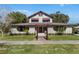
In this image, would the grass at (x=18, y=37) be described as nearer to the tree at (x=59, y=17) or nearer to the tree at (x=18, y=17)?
the tree at (x=18, y=17)

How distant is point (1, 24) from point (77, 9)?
1.71 meters

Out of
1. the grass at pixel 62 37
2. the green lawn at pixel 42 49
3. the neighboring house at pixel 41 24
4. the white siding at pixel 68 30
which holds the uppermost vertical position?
the neighboring house at pixel 41 24

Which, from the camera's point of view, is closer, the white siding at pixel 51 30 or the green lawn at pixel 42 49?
the green lawn at pixel 42 49

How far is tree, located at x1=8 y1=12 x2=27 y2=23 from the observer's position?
8547mm

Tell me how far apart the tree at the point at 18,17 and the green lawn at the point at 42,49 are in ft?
1.84

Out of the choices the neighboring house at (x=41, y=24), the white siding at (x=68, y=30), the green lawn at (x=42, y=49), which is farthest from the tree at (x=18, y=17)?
the white siding at (x=68, y=30)

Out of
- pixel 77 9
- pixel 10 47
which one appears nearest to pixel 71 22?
pixel 77 9

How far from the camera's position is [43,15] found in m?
8.51

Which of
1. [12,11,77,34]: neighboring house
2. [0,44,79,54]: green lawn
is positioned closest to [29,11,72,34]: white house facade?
[12,11,77,34]: neighboring house

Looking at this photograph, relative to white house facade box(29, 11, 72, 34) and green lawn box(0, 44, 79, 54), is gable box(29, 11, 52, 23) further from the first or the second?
green lawn box(0, 44, 79, 54)

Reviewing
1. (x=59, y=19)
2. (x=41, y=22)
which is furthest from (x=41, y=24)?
(x=59, y=19)

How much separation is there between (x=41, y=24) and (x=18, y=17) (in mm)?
534

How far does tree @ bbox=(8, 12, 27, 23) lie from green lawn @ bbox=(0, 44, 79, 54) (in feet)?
1.84

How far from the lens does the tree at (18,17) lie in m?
8.55
